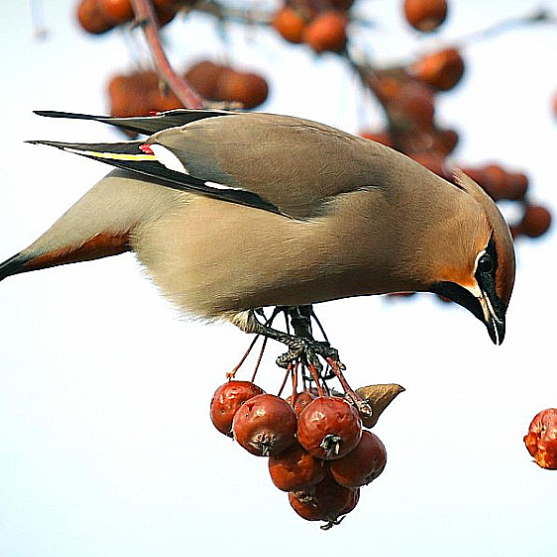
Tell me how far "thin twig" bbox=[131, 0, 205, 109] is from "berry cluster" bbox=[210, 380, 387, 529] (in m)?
0.74

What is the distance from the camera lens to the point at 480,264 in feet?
9.10

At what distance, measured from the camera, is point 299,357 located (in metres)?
2.55

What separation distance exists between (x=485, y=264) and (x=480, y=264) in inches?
0.5

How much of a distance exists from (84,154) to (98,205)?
155 millimetres

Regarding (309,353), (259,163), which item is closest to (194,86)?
(259,163)

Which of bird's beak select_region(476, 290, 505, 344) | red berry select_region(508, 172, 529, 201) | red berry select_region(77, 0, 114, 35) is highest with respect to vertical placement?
red berry select_region(77, 0, 114, 35)

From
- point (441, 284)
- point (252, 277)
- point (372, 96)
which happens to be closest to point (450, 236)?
point (441, 284)

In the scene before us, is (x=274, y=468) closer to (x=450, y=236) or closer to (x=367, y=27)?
(x=450, y=236)

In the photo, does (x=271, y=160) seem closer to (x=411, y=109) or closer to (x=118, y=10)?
(x=118, y=10)

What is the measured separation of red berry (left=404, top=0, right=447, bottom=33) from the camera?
3.60 m

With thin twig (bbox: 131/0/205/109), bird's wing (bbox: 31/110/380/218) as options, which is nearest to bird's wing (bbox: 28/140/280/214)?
bird's wing (bbox: 31/110/380/218)

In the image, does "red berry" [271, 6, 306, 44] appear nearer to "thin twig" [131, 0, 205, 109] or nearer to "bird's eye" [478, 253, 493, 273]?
"thin twig" [131, 0, 205, 109]

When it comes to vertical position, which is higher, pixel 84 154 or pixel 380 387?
pixel 84 154

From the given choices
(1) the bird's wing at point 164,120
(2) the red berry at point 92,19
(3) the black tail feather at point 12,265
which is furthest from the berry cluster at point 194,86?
(3) the black tail feather at point 12,265
